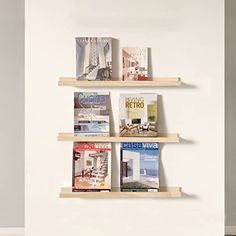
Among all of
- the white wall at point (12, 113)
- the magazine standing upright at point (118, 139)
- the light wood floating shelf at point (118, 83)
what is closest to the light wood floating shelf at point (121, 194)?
the magazine standing upright at point (118, 139)

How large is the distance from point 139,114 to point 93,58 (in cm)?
39

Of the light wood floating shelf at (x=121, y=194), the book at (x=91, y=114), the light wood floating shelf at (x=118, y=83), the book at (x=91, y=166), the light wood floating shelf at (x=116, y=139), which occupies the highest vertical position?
the light wood floating shelf at (x=118, y=83)

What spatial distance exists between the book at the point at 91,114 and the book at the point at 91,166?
7cm

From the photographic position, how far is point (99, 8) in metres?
2.48

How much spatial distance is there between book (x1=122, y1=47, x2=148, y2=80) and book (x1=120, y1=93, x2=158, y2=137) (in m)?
0.11

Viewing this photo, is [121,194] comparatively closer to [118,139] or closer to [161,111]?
[118,139]

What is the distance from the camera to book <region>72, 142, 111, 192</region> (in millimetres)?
2471

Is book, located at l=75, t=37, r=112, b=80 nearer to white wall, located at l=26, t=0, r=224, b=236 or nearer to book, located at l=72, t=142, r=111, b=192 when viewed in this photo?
white wall, located at l=26, t=0, r=224, b=236

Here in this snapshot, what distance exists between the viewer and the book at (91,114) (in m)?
2.46

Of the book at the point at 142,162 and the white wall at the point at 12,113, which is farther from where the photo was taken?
the white wall at the point at 12,113
